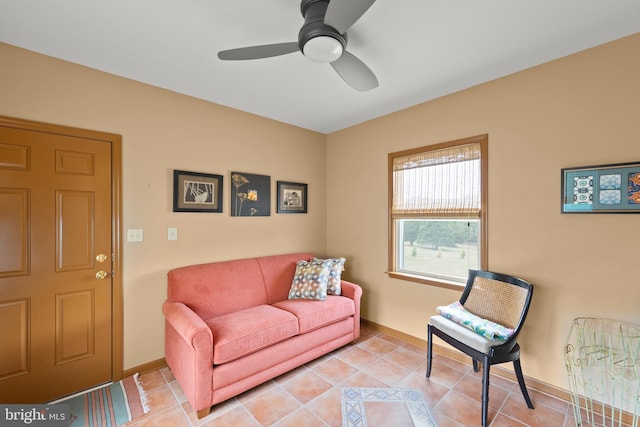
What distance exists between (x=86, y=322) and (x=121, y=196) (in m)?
1.04

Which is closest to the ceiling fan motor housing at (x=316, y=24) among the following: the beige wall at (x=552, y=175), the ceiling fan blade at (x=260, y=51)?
the ceiling fan blade at (x=260, y=51)

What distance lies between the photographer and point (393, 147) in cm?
319

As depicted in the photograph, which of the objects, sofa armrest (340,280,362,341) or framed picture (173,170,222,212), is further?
sofa armrest (340,280,362,341)

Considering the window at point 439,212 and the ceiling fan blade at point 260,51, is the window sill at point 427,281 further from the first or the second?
the ceiling fan blade at point 260,51

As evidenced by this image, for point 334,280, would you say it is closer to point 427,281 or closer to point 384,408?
point 427,281

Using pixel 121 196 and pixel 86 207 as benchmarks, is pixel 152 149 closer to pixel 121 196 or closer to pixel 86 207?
pixel 121 196

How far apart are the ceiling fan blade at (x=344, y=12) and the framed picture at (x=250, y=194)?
6.63 feet

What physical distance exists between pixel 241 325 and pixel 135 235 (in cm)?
123

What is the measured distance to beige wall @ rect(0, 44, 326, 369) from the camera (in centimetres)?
206

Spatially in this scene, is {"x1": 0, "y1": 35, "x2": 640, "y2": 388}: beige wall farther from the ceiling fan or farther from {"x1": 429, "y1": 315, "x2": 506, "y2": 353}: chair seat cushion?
the ceiling fan

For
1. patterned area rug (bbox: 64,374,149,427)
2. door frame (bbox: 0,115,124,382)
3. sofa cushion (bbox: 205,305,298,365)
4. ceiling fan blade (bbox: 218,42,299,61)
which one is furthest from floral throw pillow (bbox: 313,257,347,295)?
ceiling fan blade (bbox: 218,42,299,61)

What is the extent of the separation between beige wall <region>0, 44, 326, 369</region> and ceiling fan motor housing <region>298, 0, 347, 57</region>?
172 centimetres

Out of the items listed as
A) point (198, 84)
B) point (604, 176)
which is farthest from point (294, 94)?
point (604, 176)

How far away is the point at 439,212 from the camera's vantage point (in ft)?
9.17
